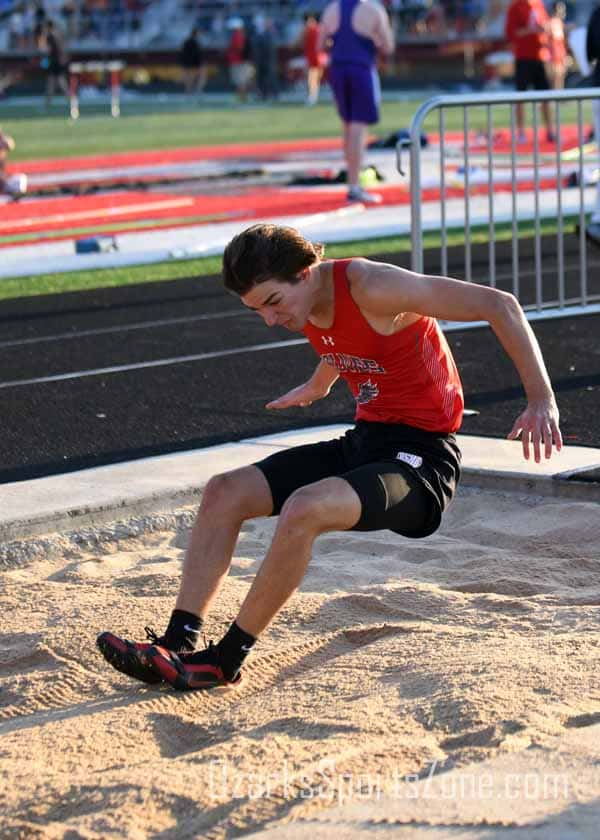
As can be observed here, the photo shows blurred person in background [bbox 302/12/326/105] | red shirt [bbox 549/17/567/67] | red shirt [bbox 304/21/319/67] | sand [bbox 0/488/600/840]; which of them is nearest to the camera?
sand [bbox 0/488/600/840]

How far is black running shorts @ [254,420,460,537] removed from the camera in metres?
4.53

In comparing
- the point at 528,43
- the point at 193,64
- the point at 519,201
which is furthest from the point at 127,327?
the point at 193,64

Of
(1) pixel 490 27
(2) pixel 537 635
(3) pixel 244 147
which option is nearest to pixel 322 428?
(2) pixel 537 635

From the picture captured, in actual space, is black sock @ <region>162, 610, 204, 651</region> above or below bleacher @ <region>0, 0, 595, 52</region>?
below

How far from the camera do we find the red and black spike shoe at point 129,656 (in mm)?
4484

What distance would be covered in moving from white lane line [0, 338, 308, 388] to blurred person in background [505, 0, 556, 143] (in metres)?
12.3

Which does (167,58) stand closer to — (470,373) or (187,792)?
(470,373)

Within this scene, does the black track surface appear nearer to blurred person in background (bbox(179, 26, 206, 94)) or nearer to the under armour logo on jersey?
the under armour logo on jersey

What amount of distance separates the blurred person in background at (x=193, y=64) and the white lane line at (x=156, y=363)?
40.6 metres

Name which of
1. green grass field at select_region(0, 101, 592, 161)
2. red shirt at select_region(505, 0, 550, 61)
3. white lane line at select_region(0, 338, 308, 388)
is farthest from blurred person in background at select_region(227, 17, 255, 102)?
white lane line at select_region(0, 338, 308, 388)

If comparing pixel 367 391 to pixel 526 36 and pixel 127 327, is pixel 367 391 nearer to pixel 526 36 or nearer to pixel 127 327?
pixel 127 327

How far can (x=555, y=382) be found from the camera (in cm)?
848

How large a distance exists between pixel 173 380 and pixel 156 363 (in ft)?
1.75

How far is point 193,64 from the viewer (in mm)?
49844
